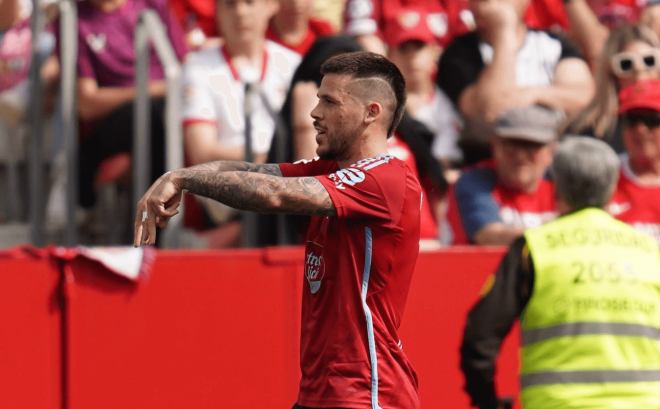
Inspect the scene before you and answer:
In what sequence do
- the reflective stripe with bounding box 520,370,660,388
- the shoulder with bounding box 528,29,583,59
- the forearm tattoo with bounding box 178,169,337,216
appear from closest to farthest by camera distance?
the forearm tattoo with bounding box 178,169,337,216, the reflective stripe with bounding box 520,370,660,388, the shoulder with bounding box 528,29,583,59

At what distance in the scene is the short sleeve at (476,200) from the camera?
227 inches

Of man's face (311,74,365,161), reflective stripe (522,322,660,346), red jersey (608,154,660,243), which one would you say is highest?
man's face (311,74,365,161)

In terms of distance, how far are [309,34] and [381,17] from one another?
56 cm

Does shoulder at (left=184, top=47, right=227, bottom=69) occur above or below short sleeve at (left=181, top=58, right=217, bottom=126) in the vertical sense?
above

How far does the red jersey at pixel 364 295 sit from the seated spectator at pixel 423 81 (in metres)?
3.07

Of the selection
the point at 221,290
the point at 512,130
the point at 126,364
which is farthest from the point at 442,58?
the point at 126,364

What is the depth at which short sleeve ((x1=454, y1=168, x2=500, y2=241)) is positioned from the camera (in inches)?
227

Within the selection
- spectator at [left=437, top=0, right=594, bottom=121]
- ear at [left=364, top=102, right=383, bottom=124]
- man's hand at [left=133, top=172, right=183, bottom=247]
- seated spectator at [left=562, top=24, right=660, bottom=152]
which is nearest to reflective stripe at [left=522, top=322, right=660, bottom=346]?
ear at [left=364, top=102, right=383, bottom=124]

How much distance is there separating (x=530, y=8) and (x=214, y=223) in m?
3.32

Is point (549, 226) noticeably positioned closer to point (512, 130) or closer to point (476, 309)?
point (476, 309)

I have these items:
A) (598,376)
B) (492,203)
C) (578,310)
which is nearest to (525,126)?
(492,203)

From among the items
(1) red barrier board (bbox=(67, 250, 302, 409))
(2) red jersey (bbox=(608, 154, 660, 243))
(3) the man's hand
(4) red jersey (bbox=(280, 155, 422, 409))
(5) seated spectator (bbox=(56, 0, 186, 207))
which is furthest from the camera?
(2) red jersey (bbox=(608, 154, 660, 243))

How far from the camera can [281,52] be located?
20.4ft

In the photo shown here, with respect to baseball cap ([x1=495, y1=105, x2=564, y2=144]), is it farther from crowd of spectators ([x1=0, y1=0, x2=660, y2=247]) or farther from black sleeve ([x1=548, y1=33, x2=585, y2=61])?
black sleeve ([x1=548, y1=33, x2=585, y2=61])
